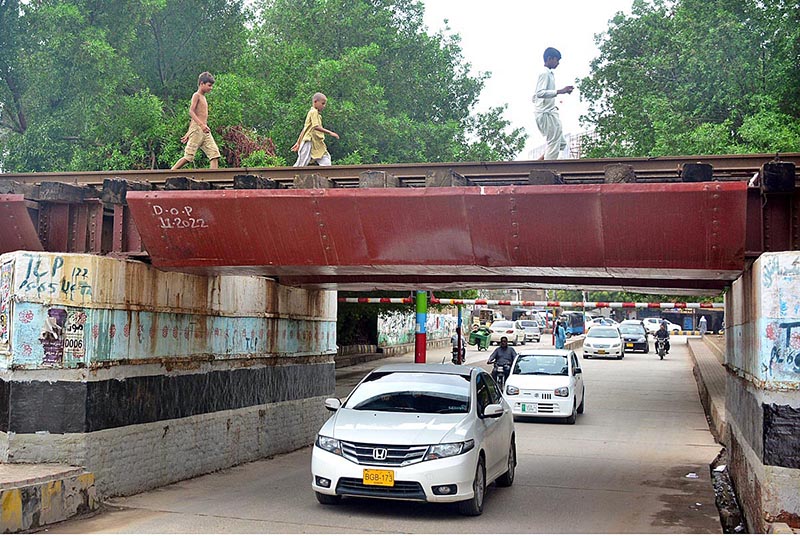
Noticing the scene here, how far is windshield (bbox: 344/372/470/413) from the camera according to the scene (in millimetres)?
11094

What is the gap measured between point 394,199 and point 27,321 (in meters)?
4.59

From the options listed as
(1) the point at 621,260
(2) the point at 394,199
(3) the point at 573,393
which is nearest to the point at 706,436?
(3) the point at 573,393

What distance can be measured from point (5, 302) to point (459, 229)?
5.52 meters

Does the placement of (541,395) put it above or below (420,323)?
below

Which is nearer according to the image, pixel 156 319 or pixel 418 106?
pixel 156 319

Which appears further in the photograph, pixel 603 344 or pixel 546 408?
pixel 603 344

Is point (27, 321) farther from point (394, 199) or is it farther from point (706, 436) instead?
point (706, 436)

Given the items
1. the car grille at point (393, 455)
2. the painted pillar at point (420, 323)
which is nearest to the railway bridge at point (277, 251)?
the car grille at point (393, 455)

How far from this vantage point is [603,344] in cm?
4366

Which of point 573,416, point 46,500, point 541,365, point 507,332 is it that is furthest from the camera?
point 507,332

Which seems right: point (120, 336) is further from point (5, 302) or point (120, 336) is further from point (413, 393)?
point (413, 393)

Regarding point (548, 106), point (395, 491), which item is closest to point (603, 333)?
point (548, 106)

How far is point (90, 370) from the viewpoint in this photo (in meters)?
10.7

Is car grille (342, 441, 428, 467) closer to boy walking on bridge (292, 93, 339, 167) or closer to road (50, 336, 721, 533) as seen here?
road (50, 336, 721, 533)
